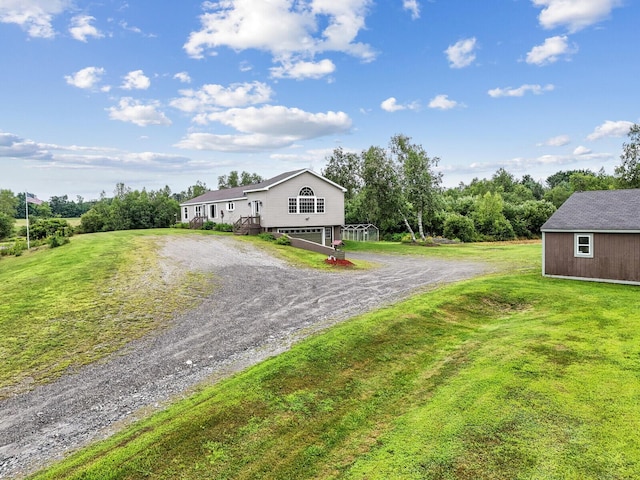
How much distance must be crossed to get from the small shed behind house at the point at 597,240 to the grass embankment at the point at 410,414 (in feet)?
24.6

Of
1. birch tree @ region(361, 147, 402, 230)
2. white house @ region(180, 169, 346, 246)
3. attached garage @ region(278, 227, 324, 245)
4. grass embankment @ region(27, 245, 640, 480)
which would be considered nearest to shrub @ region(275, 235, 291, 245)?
white house @ region(180, 169, 346, 246)

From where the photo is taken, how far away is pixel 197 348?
924 centimetres

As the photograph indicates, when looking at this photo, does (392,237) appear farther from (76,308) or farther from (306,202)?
(76,308)

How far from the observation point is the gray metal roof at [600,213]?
16.0 m

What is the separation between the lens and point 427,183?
35.8m

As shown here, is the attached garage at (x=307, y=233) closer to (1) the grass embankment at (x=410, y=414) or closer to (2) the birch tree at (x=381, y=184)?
(2) the birch tree at (x=381, y=184)

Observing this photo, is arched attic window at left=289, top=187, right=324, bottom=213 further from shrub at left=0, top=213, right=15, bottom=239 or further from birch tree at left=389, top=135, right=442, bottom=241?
shrub at left=0, top=213, right=15, bottom=239

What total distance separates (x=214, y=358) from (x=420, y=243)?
30806 millimetres

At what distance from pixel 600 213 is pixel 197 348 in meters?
18.3

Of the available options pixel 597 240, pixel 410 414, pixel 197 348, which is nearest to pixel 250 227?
pixel 197 348

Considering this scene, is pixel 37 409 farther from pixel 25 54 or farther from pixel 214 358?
pixel 25 54

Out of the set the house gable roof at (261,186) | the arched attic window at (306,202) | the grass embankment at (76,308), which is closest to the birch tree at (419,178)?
the house gable roof at (261,186)

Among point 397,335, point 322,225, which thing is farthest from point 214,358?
point 322,225

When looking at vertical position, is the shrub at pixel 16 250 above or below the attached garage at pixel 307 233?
below
